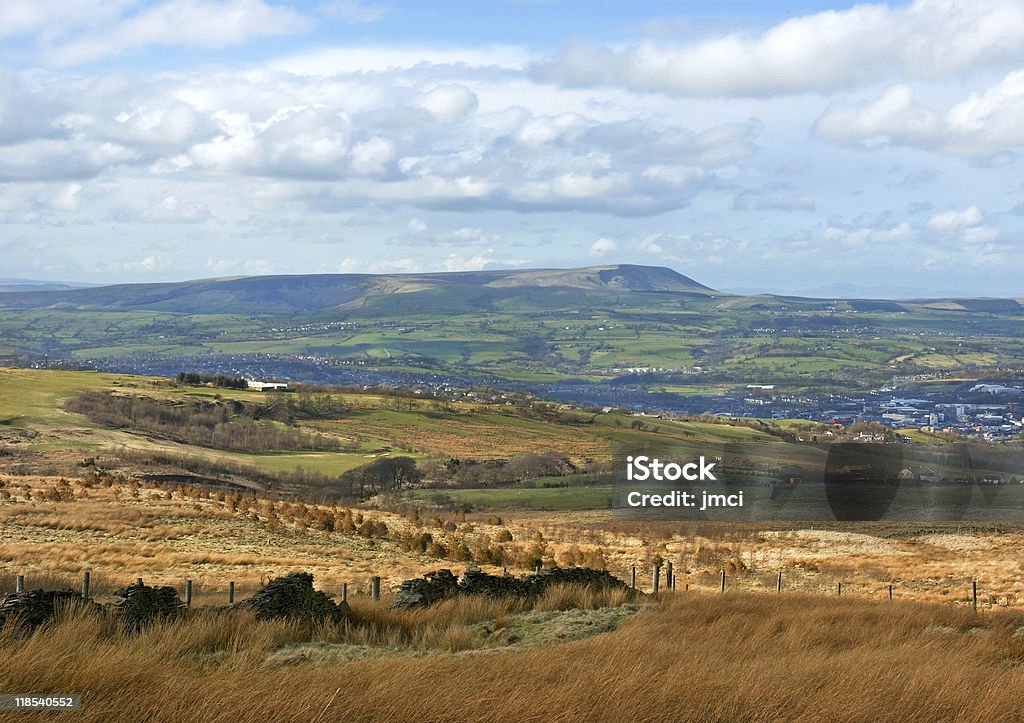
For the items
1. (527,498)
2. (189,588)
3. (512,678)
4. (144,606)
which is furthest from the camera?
(527,498)

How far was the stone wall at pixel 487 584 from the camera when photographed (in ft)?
48.5

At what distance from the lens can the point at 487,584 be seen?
16.0 meters

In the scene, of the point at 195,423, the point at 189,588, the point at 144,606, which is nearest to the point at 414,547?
the point at 189,588

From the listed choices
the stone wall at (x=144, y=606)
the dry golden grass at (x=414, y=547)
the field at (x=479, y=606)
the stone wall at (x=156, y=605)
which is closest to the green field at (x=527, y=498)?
the field at (x=479, y=606)

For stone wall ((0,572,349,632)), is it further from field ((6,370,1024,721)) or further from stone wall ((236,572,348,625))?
field ((6,370,1024,721))

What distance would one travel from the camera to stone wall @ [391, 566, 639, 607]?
1480 cm

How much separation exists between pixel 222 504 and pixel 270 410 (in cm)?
5651

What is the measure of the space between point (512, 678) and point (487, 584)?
8095 millimetres

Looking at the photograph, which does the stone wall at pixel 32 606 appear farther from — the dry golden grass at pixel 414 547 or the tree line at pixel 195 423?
the tree line at pixel 195 423

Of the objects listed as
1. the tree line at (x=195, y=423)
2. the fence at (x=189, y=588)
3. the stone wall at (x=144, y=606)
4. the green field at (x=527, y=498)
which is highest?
the stone wall at (x=144, y=606)

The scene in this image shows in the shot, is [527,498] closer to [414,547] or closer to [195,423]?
[414,547]

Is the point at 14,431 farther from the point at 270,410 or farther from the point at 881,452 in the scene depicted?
the point at 881,452

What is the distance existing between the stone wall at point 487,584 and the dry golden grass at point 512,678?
286 centimetres

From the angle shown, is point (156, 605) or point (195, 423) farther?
point (195, 423)
